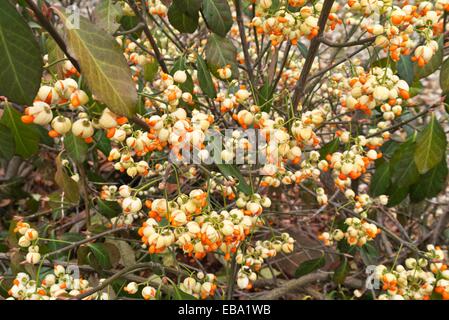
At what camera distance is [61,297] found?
1.07 meters

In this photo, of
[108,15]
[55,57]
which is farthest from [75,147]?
[108,15]

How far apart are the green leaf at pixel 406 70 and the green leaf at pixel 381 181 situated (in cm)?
41

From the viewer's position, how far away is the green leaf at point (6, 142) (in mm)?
1237

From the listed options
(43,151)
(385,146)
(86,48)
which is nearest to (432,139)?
(385,146)

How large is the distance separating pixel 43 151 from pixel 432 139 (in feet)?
5.70

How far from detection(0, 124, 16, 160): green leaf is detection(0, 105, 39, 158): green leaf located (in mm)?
70

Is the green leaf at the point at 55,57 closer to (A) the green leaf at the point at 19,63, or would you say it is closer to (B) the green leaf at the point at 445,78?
(A) the green leaf at the point at 19,63

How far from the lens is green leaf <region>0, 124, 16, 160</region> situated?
1.24 m

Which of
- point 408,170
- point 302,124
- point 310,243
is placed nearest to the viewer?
point 302,124

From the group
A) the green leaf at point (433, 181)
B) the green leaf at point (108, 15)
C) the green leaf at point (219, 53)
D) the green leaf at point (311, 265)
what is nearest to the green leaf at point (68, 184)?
the green leaf at point (108, 15)

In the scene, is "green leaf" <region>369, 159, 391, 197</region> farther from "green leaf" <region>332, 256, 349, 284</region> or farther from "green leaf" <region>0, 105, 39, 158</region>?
"green leaf" <region>0, 105, 39, 158</region>

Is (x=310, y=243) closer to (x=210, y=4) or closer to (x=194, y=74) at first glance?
(x=194, y=74)

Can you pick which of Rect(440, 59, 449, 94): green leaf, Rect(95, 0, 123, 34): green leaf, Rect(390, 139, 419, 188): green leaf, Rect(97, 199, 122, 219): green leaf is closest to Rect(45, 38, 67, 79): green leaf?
Rect(95, 0, 123, 34): green leaf

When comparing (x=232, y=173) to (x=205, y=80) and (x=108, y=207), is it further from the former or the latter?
(x=108, y=207)
